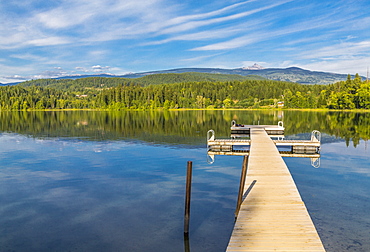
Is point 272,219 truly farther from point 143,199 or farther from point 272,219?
point 143,199

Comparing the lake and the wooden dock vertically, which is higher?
the wooden dock

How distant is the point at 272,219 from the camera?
10.2 meters

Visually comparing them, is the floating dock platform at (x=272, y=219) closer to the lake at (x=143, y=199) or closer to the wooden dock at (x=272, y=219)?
the wooden dock at (x=272, y=219)

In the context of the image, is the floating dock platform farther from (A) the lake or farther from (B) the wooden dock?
(A) the lake

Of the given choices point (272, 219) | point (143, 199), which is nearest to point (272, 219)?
point (272, 219)

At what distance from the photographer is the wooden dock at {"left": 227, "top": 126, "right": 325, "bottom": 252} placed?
8508 millimetres

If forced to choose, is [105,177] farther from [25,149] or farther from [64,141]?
[64,141]

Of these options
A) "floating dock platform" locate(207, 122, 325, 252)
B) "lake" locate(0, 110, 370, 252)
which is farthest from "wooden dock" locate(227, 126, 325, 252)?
"lake" locate(0, 110, 370, 252)

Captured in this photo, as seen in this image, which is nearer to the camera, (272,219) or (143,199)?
(272,219)

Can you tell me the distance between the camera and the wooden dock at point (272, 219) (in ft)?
27.9

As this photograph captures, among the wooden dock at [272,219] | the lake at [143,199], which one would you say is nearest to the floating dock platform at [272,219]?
the wooden dock at [272,219]

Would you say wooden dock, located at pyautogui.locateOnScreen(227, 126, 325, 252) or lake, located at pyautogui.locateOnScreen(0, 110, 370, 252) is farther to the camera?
lake, located at pyautogui.locateOnScreen(0, 110, 370, 252)

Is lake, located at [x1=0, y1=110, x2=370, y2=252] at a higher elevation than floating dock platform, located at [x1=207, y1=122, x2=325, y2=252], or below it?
below

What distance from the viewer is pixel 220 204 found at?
1461 cm
